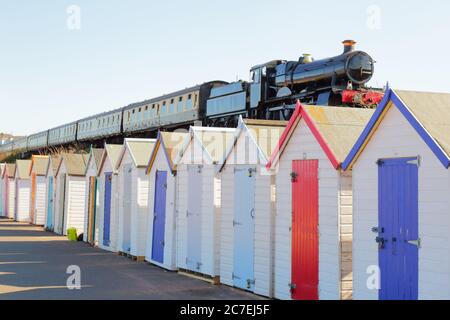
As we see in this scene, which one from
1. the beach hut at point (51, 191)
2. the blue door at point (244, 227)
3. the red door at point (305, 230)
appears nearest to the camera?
the red door at point (305, 230)

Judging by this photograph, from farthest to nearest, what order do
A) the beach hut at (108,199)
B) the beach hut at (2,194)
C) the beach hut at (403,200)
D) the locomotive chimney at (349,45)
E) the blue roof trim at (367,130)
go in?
the beach hut at (2,194) → the locomotive chimney at (349,45) → the beach hut at (108,199) → the blue roof trim at (367,130) → the beach hut at (403,200)

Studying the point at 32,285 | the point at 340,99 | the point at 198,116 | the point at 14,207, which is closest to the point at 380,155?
the point at 32,285

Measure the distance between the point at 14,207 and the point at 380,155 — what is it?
88.6 feet

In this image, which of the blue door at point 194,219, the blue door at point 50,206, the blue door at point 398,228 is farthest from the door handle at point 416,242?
the blue door at point 50,206

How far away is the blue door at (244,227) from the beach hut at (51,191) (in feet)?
50.9

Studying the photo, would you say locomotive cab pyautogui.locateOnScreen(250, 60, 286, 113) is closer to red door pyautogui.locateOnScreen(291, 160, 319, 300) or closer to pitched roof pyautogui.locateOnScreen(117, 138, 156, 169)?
pitched roof pyautogui.locateOnScreen(117, 138, 156, 169)

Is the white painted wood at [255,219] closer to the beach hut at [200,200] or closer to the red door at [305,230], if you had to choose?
the beach hut at [200,200]

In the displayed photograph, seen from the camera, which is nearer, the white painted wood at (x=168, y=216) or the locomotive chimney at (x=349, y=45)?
the white painted wood at (x=168, y=216)

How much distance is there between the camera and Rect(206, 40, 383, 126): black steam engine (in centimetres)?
2064

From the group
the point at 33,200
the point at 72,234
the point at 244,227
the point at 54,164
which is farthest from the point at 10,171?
the point at 244,227

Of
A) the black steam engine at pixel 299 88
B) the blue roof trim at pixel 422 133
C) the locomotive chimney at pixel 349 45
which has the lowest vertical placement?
the blue roof trim at pixel 422 133

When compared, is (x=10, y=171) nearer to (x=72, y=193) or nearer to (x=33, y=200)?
(x=33, y=200)

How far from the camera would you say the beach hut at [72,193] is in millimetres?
23625

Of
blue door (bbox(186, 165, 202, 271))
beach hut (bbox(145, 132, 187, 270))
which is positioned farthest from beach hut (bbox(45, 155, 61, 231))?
blue door (bbox(186, 165, 202, 271))
